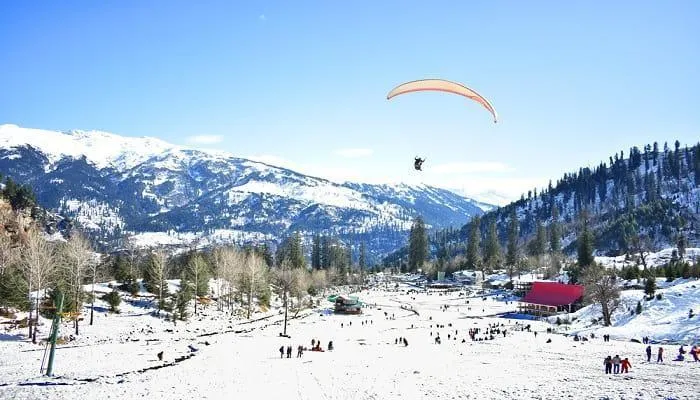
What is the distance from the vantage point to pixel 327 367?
1310 inches

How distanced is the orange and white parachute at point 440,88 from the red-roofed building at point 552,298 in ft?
175

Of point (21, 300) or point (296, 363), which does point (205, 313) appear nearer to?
point (21, 300)

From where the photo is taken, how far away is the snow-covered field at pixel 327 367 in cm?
2423

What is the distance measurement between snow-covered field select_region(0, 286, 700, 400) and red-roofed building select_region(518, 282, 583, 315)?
16309 millimetres

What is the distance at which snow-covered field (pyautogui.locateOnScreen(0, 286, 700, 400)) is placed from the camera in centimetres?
2423

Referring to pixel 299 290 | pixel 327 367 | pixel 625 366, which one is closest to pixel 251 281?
pixel 299 290

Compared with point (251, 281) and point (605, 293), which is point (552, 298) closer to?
point (605, 293)

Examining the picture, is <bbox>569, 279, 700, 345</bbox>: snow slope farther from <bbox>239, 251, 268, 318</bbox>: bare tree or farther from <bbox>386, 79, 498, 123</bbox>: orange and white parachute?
<bbox>239, 251, 268, 318</bbox>: bare tree

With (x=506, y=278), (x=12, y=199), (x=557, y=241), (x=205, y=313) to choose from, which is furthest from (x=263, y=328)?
(x=557, y=241)

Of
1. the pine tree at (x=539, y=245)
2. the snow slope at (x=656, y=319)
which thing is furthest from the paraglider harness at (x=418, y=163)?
the pine tree at (x=539, y=245)

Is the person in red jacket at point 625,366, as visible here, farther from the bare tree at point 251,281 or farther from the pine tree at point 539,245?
the pine tree at point 539,245

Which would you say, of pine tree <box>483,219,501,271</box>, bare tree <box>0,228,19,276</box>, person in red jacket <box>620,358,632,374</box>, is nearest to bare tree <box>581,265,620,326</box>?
person in red jacket <box>620,358,632,374</box>

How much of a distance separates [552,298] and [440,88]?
2177 inches

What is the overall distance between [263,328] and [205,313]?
13678mm
